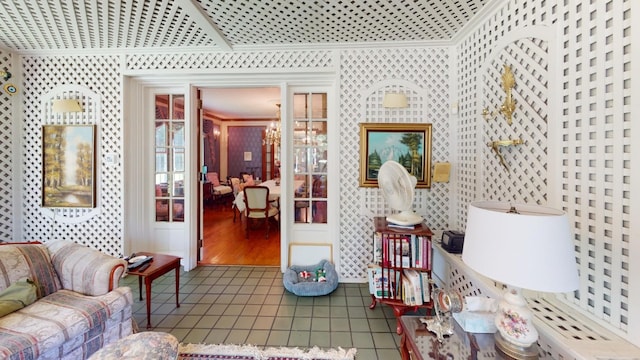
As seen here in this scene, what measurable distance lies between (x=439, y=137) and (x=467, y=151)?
14.9 inches

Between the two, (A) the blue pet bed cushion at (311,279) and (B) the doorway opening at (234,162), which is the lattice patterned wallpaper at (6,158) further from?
(A) the blue pet bed cushion at (311,279)

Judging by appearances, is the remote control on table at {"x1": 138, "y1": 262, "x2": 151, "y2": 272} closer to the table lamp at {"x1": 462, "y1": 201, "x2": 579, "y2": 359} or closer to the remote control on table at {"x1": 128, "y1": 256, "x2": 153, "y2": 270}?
the remote control on table at {"x1": 128, "y1": 256, "x2": 153, "y2": 270}

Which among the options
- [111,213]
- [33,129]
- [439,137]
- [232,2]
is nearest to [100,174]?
[111,213]

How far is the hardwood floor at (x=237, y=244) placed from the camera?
3577 millimetres

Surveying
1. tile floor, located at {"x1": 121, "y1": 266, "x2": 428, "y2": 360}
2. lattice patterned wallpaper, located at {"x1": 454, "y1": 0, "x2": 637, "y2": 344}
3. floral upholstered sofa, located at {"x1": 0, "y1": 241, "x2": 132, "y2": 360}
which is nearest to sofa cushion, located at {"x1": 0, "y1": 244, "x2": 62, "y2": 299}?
floral upholstered sofa, located at {"x1": 0, "y1": 241, "x2": 132, "y2": 360}

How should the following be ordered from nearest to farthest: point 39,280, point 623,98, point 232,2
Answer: point 623,98 < point 39,280 < point 232,2

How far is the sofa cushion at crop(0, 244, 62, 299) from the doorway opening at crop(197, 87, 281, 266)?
162 cm

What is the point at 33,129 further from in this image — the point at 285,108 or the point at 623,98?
the point at 623,98

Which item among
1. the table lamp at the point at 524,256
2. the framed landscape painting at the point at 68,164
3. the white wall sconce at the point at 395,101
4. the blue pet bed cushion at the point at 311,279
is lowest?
the blue pet bed cushion at the point at 311,279

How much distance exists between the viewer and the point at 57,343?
1.43m

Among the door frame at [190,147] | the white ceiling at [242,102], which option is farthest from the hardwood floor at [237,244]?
the white ceiling at [242,102]

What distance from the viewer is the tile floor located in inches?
79.0

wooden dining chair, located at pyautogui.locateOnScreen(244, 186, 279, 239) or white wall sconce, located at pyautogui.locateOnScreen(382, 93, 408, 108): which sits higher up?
white wall sconce, located at pyautogui.locateOnScreen(382, 93, 408, 108)

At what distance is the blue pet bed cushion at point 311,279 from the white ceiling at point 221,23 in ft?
8.23
